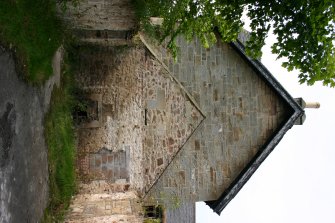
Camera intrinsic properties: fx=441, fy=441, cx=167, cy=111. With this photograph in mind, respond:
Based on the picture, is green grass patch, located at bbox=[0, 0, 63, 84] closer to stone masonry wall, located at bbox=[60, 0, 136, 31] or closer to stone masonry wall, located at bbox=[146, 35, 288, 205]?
stone masonry wall, located at bbox=[60, 0, 136, 31]

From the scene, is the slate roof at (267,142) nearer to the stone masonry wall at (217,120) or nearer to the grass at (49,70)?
the stone masonry wall at (217,120)

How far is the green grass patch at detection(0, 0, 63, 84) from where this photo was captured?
648 cm

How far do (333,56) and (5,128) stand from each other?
5322mm

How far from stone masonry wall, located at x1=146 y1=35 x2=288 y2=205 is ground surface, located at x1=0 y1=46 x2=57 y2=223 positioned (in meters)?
3.73

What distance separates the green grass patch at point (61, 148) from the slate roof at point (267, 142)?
3984 millimetres

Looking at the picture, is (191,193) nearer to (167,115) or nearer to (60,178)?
(167,115)

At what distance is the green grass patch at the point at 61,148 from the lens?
8.69m

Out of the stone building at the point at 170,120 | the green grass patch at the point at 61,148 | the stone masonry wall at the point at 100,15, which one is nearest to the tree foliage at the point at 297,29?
the stone masonry wall at the point at 100,15

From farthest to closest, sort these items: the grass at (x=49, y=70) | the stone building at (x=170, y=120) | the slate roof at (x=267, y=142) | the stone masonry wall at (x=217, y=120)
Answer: the slate roof at (x=267, y=142), the stone masonry wall at (x=217, y=120), the stone building at (x=170, y=120), the grass at (x=49, y=70)

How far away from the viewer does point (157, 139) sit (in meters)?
10.9

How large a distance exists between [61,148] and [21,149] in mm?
2535

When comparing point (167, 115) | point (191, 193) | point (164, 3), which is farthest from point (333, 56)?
point (191, 193)

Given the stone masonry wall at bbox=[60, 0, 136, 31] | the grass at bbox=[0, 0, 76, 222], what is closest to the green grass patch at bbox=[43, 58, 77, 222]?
the grass at bbox=[0, 0, 76, 222]

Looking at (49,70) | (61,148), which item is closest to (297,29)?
(49,70)
